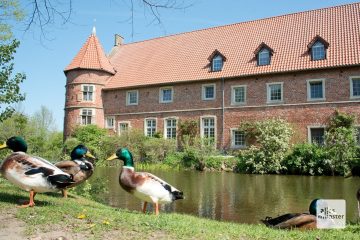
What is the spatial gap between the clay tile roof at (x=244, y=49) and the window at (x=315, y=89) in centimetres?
103

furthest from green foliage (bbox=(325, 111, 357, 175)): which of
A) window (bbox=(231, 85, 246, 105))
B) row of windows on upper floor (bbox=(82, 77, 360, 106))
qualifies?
window (bbox=(231, 85, 246, 105))

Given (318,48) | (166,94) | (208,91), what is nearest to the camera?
(318,48)

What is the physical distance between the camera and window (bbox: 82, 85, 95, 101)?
32281 millimetres

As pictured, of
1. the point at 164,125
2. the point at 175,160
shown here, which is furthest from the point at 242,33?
the point at 175,160

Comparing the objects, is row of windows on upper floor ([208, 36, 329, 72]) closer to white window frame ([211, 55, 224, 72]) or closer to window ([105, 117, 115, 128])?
white window frame ([211, 55, 224, 72])

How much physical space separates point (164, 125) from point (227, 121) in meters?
5.35

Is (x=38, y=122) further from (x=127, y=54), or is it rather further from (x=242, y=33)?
(x=242, y=33)

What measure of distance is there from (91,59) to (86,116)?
4.93m

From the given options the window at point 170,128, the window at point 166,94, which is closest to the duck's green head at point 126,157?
the window at point 170,128

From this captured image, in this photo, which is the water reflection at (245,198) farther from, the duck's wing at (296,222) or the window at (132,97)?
the window at (132,97)

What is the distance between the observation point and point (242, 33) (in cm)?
3038

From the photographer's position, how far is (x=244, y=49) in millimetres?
28609

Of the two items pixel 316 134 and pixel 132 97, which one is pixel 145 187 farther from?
pixel 132 97

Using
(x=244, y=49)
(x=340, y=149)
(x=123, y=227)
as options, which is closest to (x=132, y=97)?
(x=244, y=49)
